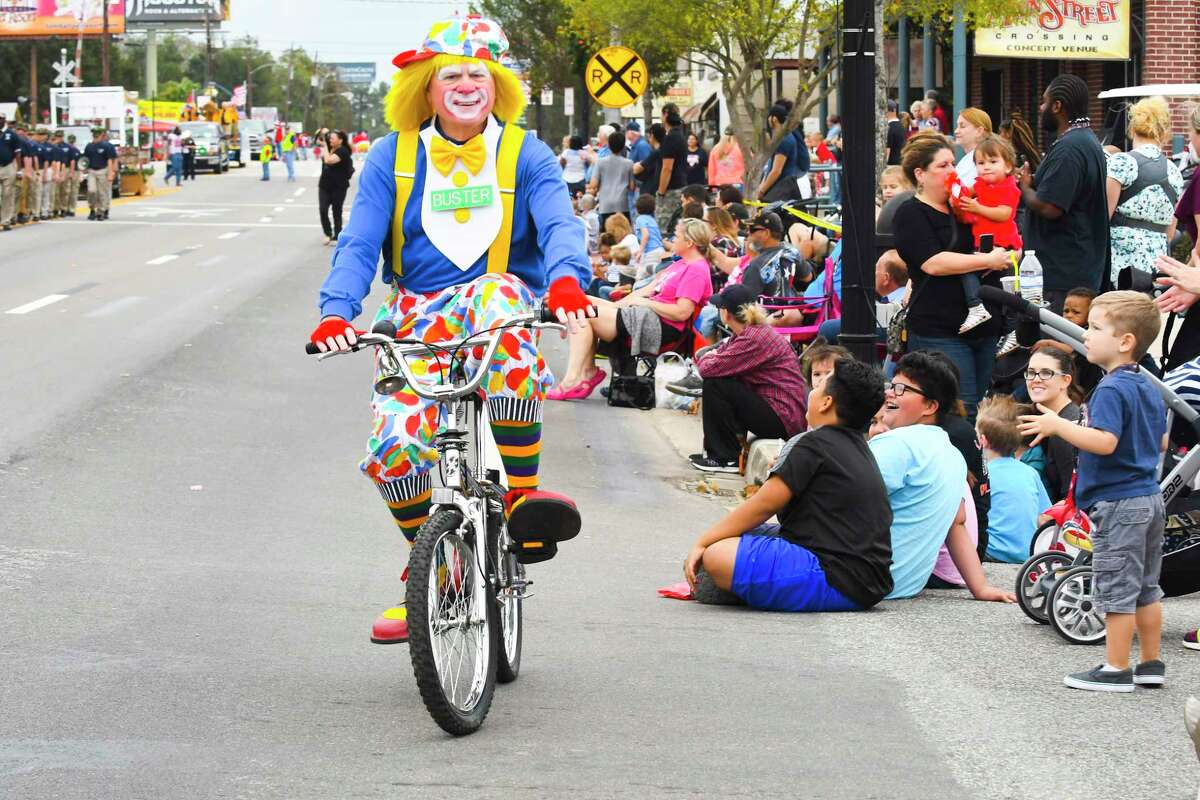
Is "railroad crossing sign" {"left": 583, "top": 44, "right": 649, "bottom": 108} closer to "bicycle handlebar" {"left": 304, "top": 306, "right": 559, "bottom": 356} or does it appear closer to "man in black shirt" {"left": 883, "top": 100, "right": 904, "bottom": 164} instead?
"man in black shirt" {"left": 883, "top": 100, "right": 904, "bottom": 164}

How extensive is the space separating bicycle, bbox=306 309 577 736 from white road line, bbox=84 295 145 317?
46.4 feet

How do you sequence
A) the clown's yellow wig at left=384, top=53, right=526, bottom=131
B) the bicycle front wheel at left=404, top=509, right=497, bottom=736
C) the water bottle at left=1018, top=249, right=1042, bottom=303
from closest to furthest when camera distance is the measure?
1. the bicycle front wheel at left=404, top=509, right=497, bottom=736
2. the clown's yellow wig at left=384, top=53, right=526, bottom=131
3. the water bottle at left=1018, top=249, right=1042, bottom=303

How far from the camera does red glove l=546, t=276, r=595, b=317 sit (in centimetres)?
542

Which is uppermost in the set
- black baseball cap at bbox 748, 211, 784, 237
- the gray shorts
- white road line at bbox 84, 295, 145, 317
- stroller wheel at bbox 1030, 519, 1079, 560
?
black baseball cap at bbox 748, 211, 784, 237

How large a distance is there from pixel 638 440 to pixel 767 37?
1585 centimetres

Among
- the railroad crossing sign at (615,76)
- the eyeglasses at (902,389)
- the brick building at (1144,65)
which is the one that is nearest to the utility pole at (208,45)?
the brick building at (1144,65)

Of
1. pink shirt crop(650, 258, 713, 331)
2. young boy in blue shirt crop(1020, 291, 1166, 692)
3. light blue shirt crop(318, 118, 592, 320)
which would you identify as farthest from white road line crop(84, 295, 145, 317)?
young boy in blue shirt crop(1020, 291, 1166, 692)

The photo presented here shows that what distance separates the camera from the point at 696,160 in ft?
82.8

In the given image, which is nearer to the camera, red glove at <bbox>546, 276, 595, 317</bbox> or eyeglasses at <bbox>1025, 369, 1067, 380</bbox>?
red glove at <bbox>546, 276, 595, 317</bbox>

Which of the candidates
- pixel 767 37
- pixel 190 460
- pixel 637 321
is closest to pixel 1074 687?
pixel 190 460

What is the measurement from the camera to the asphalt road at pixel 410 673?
4.85 m

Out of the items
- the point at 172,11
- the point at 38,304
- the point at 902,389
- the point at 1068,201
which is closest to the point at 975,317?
the point at 1068,201

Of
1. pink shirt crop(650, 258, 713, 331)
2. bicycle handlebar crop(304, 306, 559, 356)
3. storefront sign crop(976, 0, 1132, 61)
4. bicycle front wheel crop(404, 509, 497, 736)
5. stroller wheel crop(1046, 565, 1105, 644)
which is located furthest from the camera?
storefront sign crop(976, 0, 1132, 61)

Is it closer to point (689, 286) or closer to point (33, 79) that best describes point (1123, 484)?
point (689, 286)
